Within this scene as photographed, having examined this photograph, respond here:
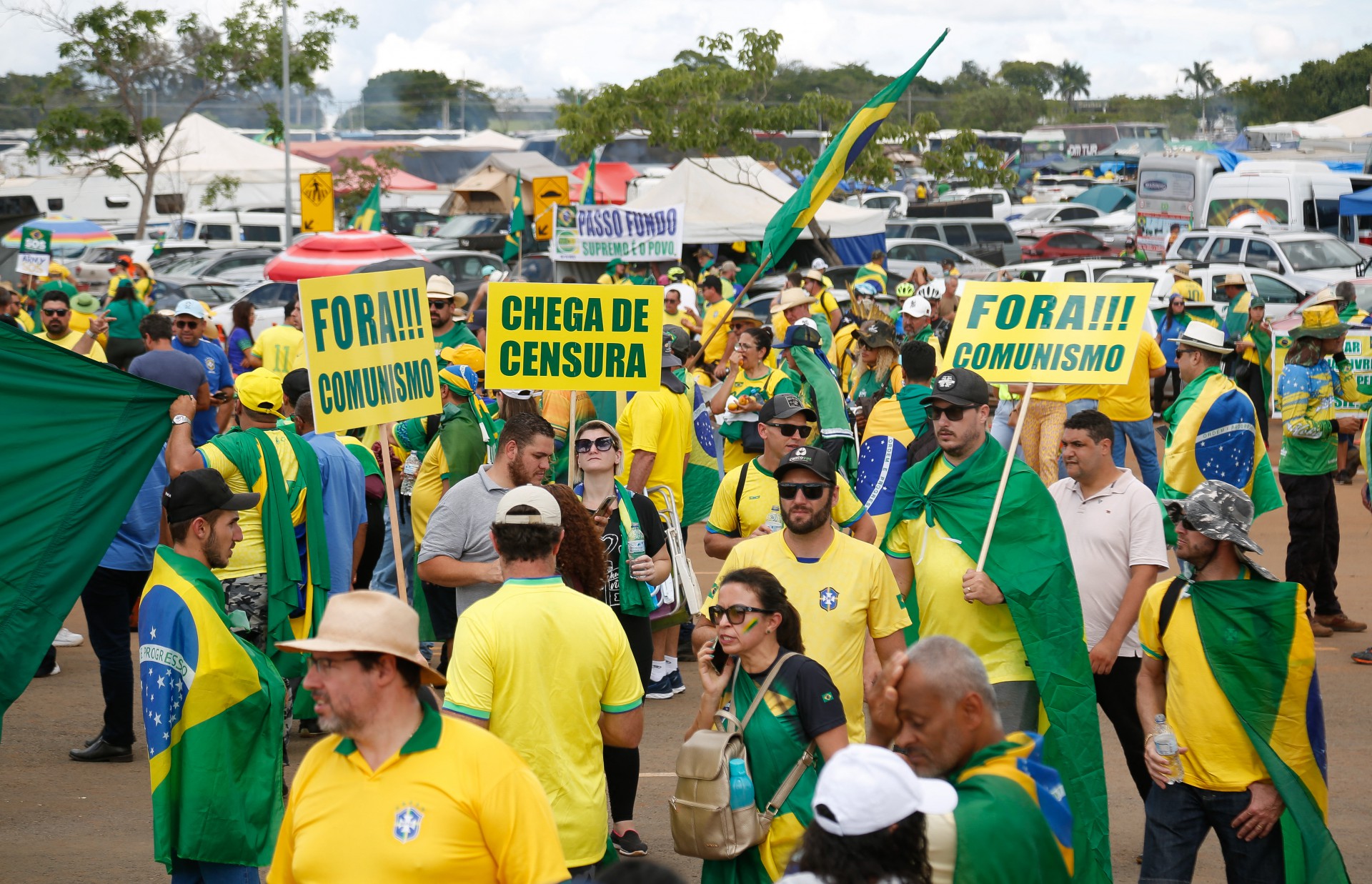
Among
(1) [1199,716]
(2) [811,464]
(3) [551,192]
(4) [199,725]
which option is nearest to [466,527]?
(2) [811,464]

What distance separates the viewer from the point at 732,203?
3148 cm

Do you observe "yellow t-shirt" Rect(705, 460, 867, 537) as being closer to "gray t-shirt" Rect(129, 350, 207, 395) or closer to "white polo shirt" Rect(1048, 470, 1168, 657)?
"white polo shirt" Rect(1048, 470, 1168, 657)

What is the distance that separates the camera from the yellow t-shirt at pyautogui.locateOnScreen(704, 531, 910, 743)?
16.4 feet

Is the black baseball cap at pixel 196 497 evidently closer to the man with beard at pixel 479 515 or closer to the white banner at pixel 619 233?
the man with beard at pixel 479 515

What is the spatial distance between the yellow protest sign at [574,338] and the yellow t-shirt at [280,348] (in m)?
5.17

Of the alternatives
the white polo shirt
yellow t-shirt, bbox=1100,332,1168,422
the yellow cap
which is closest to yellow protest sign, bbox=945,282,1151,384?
the white polo shirt

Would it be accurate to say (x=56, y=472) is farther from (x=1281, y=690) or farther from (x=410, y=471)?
(x=1281, y=690)

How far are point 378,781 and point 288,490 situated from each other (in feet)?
12.3

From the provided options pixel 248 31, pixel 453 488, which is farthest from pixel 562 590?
pixel 248 31

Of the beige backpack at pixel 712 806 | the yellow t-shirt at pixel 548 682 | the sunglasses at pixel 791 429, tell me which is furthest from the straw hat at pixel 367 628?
the sunglasses at pixel 791 429

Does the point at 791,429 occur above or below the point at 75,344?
above

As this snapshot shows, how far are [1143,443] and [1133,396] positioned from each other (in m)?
0.46

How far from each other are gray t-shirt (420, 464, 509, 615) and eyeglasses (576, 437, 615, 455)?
0.56 m

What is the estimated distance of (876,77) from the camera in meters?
108
